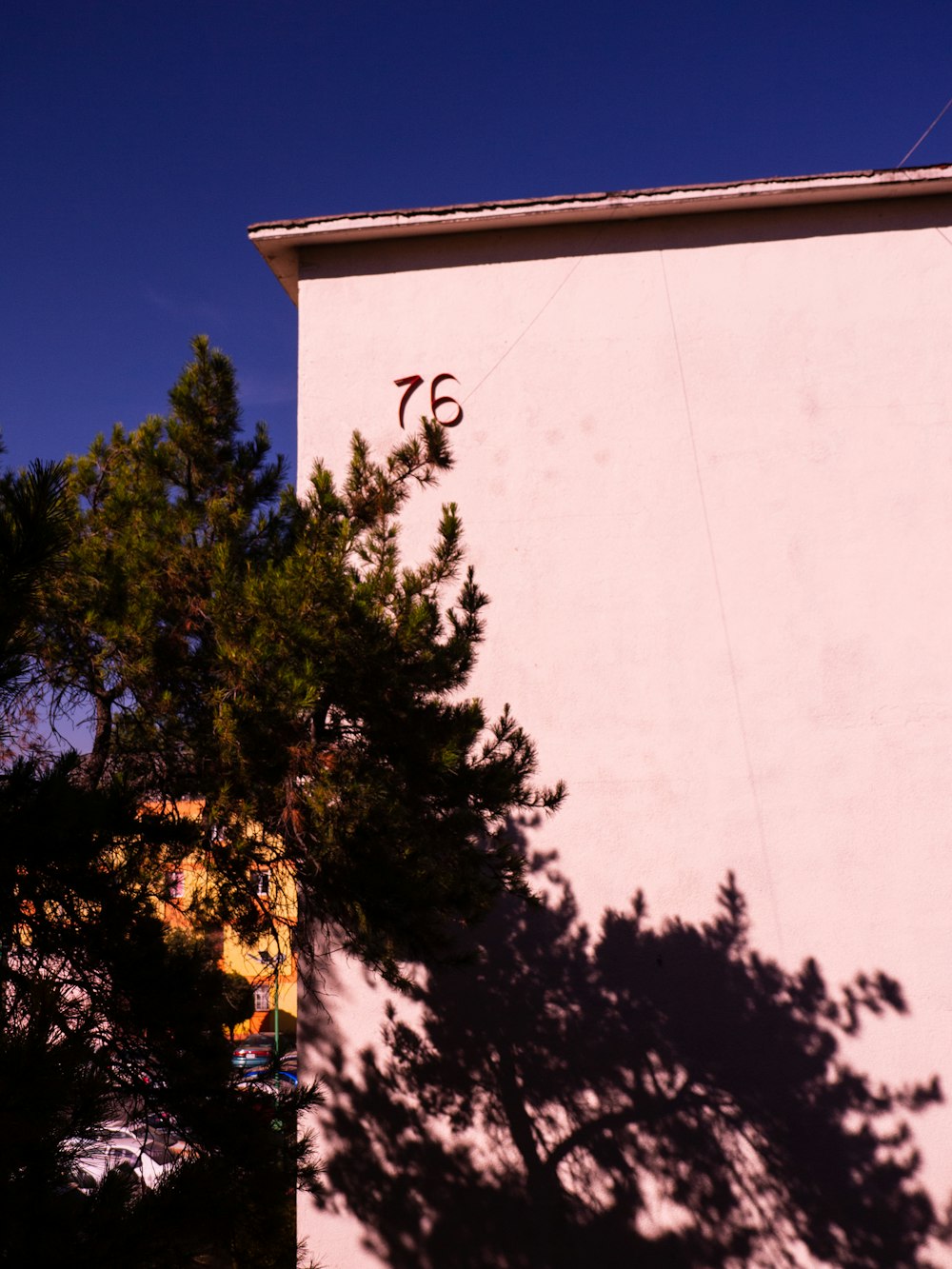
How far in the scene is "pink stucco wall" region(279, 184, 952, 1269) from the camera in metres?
6.25

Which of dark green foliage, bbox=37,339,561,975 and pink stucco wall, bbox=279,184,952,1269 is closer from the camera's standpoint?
dark green foliage, bbox=37,339,561,975

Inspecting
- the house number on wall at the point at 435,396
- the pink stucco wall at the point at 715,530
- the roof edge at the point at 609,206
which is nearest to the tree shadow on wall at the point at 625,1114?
the pink stucco wall at the point at 715,530

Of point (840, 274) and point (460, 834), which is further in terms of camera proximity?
point (840, 274)

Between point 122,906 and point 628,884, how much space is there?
3.61m

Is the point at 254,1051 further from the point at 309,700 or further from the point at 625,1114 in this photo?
the point at 309,700

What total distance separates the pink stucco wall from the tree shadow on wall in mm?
250

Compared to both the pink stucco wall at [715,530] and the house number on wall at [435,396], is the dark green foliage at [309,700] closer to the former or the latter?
the pink stucco wall at [715,530]

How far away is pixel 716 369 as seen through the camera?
7078 mm

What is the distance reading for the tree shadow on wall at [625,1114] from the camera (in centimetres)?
588

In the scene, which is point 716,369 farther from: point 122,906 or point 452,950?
point 122,906

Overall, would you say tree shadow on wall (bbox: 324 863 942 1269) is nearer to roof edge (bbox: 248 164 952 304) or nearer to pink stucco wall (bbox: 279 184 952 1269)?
pink stucco wall (bbox: 279 184 952 1269)

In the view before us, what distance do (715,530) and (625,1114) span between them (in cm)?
408

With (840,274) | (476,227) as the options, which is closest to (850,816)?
(840,274)

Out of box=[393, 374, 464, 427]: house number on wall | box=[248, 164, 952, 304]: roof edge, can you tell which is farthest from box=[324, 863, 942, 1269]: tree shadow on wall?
box=[248, 164, 952, 304]: roof edge
